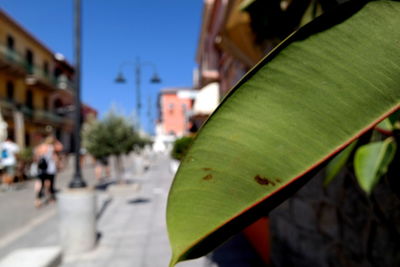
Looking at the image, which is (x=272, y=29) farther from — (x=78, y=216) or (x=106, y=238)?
(x=106, y=238)

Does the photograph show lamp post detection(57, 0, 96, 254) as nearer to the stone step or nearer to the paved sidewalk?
the paved sidewalk

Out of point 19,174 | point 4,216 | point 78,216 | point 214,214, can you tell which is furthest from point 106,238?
point 19,174

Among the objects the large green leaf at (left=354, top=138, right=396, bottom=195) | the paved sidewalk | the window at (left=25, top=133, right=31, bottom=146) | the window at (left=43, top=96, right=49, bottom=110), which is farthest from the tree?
the window at (left=43, top=96, right=49, bottom=110)

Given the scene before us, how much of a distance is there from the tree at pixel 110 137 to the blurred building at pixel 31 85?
1246 centimetres

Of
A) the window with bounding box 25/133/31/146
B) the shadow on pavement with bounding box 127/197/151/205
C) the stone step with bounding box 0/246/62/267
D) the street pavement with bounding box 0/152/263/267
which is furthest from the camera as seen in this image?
the window with bounding box 25/133/31/146

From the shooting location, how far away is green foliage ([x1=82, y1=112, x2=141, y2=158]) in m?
9.54

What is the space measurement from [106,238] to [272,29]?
4460 millimetres

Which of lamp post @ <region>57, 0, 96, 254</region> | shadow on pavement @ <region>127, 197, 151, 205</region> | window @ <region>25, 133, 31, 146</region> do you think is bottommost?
shadow on pavement @ <region>127, 197, 151, 205</region>

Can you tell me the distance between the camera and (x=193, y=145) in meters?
0.29

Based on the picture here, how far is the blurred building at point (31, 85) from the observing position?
958 inches

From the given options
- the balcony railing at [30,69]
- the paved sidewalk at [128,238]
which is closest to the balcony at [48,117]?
the balcony railing at [30,69]

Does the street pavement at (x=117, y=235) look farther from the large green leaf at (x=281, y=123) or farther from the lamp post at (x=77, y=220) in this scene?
the large green leaf at (x=281, y=123)

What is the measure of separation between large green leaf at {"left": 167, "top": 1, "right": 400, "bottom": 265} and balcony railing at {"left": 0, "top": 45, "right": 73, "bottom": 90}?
2721cm

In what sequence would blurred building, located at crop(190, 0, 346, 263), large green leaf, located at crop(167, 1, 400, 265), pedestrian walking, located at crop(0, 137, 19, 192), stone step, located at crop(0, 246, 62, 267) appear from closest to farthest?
large green leaf, located at crop(167, 1, 400, 265) → blurred building, located at crop(190, 0, 346, 263) → stone step, located at crop(0, 246, 62, 267) → pedestrian walking, located at crop(0, 137, 19, 192)
